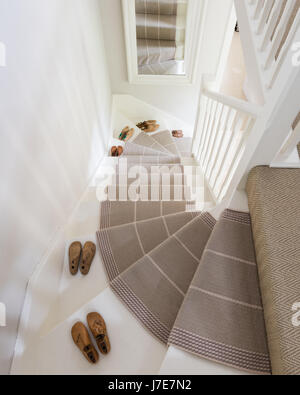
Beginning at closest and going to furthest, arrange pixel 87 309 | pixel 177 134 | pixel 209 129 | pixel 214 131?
pixel 87 309
pixel 214 131
pixel 209 129
pixel 177 134

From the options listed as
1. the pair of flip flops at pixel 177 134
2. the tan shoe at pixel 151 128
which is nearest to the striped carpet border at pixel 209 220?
the tan shoe at pixel 151 128

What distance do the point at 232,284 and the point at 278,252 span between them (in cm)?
22

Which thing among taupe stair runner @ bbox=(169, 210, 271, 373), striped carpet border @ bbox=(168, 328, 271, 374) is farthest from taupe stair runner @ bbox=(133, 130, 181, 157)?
striped carpet border @ bbox=(168, 328, 271, 374)

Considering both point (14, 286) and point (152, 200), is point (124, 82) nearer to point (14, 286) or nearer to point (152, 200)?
point (152, 200)

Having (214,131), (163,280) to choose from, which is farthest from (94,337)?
(214,131)

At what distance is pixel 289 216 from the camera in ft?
3.26

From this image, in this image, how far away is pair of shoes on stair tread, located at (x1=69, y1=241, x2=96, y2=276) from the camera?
4.68 feet

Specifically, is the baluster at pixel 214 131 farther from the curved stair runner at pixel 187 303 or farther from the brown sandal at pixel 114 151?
the brown sandal at pixel 114 151

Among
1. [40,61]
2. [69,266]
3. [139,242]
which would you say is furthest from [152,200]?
[40,61]

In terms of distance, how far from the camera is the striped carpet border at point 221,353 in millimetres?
772

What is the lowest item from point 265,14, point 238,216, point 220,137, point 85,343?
point 85,343

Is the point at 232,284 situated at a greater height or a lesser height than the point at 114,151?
greater

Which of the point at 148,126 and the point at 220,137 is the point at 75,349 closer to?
the point at 220,137

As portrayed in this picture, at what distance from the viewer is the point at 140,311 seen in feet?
3.57
